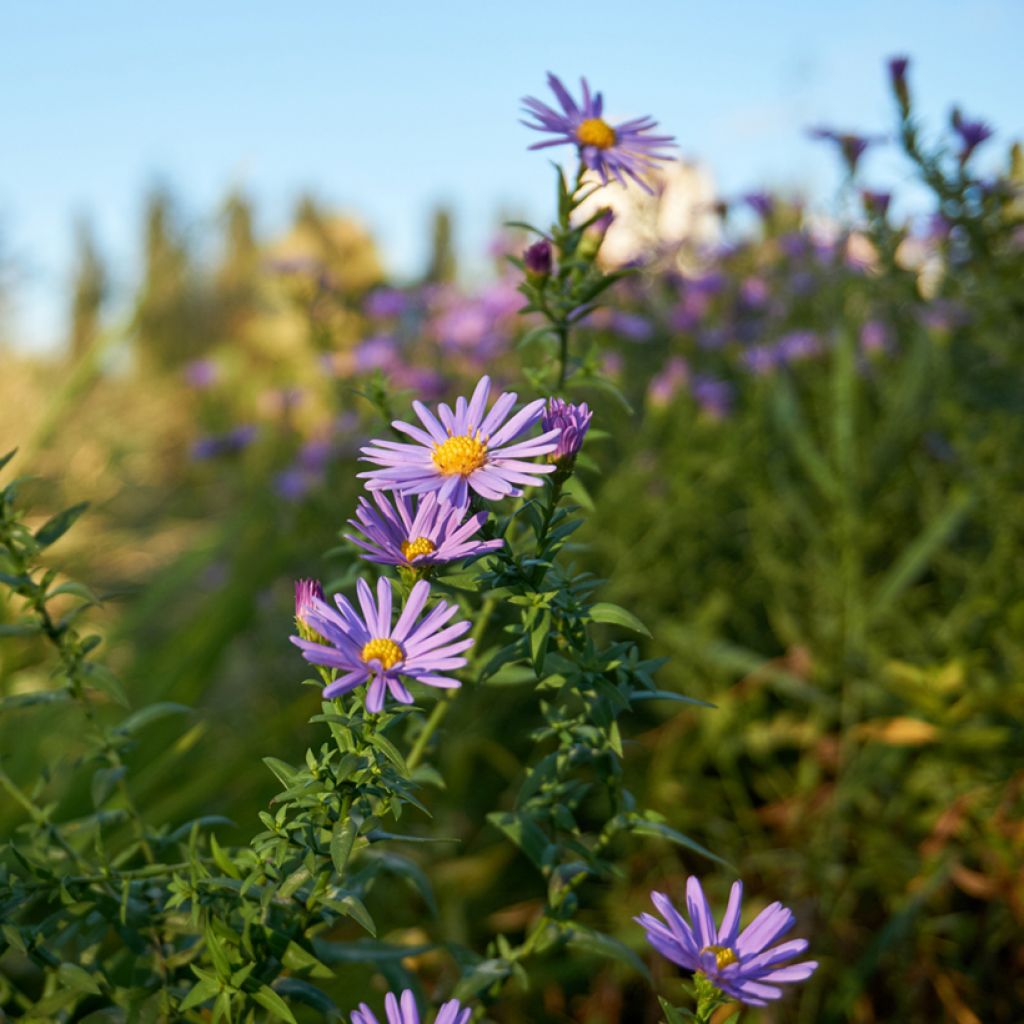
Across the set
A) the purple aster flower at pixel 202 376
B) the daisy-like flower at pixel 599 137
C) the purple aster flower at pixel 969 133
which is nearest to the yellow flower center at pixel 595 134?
the daisy-like flower at pixel 599 137

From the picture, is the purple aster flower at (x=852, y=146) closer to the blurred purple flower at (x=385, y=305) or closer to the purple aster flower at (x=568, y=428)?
the blurred purple flower at (x=385, y=305)

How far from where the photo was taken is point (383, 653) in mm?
389

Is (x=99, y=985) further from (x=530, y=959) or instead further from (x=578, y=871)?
(x=530, y=959)

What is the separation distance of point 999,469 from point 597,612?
0.93m

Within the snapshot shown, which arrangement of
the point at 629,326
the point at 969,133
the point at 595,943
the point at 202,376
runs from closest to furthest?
the point at 595,943, the point at 969,133, the point at 629,326, the point at 202,376

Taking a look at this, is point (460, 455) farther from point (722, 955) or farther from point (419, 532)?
point (722, 955)

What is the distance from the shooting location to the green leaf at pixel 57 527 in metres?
0.52

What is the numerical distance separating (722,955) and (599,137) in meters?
0.42

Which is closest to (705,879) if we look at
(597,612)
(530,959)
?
(530,959)

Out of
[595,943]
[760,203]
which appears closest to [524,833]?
[595,943]

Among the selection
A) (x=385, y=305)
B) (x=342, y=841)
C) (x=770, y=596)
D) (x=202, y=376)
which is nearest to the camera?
(x=342, y=841)

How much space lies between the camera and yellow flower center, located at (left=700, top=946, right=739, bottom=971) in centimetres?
40

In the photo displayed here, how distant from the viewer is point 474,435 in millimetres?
446

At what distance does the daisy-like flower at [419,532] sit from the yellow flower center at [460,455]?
15 millimetres
